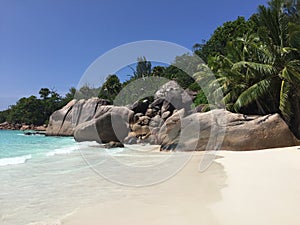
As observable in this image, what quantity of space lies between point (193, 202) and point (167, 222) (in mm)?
823

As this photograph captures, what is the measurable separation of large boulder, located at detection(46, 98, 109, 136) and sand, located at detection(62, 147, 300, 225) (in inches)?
775

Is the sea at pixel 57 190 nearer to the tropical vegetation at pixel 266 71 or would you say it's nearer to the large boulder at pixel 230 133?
the large boulder at pixel 230 133

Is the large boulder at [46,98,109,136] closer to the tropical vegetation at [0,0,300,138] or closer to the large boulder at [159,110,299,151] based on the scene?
the tropical vegetation at [0,0,300,138]

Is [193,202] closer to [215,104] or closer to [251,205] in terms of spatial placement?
[251,205]

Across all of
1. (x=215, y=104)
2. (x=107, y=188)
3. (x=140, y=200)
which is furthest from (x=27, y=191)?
(x=215, y=104)

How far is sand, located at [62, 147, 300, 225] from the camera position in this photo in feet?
9.82

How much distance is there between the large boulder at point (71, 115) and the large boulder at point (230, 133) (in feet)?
45.3

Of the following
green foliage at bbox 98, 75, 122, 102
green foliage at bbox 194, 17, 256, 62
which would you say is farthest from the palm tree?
green foliage at bbox 98, 75, 122, 102

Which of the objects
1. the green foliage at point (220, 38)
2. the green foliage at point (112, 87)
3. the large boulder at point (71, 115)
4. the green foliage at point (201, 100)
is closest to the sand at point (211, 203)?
the green foliage at point (201, 100)

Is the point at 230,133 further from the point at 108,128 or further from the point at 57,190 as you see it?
the point at 108,128

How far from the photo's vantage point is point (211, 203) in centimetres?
358

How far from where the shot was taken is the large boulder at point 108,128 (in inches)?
713

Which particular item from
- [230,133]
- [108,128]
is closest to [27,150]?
[108,128]

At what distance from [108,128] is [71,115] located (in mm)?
11254
